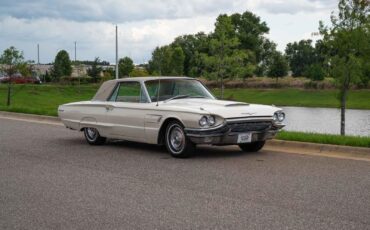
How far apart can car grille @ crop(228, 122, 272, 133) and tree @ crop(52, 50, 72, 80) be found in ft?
253

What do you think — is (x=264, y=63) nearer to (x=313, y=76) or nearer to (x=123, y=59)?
(x=123, y=59)

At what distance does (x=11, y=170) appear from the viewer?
9312 mm

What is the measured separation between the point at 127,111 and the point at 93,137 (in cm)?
153

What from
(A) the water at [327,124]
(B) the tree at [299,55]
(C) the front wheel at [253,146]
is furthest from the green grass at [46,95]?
(B) the tree at [299,55]

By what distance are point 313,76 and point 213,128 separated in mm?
54242

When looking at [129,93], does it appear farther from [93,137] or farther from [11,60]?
[11,60]

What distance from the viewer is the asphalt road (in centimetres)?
593

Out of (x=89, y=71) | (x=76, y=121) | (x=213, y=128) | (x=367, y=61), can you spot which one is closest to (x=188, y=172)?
(x=213, y=128)

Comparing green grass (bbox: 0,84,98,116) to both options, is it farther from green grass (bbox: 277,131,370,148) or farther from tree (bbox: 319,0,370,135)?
green grass (bbox: 277,131,370,148)

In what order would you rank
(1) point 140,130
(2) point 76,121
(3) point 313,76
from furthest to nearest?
1. (3) point 313,76
2. (2) point 76,121
3. (1) point 140,130

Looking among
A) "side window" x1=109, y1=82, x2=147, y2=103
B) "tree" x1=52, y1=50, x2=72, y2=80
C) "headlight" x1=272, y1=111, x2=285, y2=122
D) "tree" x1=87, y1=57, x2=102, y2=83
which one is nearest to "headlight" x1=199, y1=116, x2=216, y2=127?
"headlight" x1=272, y1=111, x2=285, y2=122

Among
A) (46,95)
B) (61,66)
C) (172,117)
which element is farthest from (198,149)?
(61,66)

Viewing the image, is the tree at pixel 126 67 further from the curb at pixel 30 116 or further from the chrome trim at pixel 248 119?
the chrome trim at pixel 248 119

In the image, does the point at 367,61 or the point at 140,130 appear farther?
the point at 367,61
